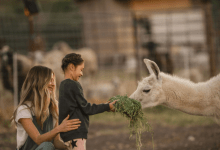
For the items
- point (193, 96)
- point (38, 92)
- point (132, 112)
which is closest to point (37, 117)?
point (38, 92)

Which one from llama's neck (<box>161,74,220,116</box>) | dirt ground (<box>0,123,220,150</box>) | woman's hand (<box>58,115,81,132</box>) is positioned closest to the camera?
woman's hand (<box>58,115,81,132</box>)

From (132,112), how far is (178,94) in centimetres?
77

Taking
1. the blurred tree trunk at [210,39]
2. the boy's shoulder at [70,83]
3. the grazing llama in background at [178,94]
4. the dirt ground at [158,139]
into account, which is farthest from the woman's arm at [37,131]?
the blurred tree trunk at [210,39]

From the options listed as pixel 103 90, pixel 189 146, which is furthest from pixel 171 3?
pixel 189 146

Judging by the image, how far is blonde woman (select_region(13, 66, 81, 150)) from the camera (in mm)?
2641

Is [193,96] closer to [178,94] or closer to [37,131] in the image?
[178,94]

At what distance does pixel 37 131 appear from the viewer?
2654 millimetres

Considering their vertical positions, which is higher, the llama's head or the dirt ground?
the llama's head

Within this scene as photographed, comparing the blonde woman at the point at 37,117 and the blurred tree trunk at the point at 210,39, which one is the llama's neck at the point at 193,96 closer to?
the blonde woman at the point at 37,117

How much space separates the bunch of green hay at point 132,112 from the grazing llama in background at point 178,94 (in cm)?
30

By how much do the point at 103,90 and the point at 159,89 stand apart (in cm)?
634

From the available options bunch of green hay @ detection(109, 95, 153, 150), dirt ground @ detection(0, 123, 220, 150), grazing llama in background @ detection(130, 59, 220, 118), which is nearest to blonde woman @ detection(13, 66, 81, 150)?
bunch of green hay @ detection(109, 95, 153, 150)

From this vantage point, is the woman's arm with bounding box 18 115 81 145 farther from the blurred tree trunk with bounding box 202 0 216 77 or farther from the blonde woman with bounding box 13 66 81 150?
the blurred tree trunk with bounding box 202 0 216 77

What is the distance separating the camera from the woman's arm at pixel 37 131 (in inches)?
103
